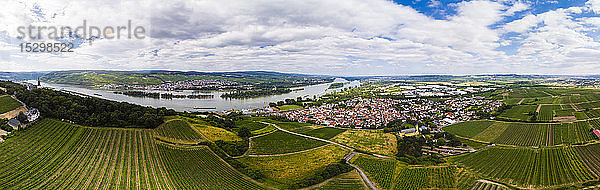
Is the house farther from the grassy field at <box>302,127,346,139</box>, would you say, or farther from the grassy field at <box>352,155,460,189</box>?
the grassy field at <box>352,155,460,189</box>

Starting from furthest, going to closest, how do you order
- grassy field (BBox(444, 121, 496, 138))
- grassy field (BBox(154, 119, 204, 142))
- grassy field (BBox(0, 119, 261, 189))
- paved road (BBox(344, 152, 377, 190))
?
grassy field (BBox(444, 121, 496, 138)) < grassy field (BBox(154, 119, 204, 142)) < paved road (BBox(344, 152, 377, 190)) < grassy field (BBox(0, 119, 261, 189))

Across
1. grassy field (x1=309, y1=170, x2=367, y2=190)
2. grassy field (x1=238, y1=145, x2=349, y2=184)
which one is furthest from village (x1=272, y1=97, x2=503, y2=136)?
grassy field (x1=309, y1=170, x2=367, y2=190)

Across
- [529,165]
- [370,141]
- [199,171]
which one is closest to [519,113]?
[529,165]

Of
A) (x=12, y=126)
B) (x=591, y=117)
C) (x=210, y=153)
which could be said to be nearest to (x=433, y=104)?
(x=591, y=117)

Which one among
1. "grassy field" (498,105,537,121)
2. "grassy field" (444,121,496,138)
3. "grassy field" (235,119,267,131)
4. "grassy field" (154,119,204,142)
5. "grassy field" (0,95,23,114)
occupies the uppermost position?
"grassy field" (0,95,23,114)

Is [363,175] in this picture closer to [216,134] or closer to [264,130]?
[216,134]

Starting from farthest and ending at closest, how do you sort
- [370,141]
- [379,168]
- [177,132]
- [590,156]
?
[370,141], [177,132], [590,156], [379,168]
